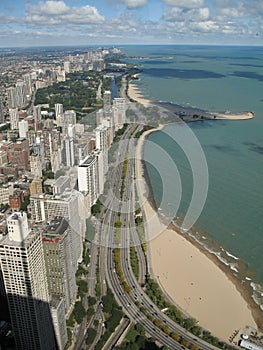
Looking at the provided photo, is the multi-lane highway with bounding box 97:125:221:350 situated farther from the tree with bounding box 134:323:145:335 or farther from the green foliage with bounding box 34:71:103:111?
the green foliage with bounding box 34:71:103:111

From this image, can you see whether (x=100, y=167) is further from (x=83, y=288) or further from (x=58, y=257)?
(x=58, y=257)

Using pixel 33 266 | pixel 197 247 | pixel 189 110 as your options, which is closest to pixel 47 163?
pixel 197 247

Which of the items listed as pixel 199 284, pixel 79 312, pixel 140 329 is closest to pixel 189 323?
pixel 140 329

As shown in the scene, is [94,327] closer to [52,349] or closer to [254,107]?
[52,349]

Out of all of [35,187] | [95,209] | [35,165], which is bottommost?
[95,209]

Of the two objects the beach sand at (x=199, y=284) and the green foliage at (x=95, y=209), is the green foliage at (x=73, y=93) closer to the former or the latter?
the green foliage at (x=95, y=209)

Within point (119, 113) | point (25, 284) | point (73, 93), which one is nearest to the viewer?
point (25, 284)
